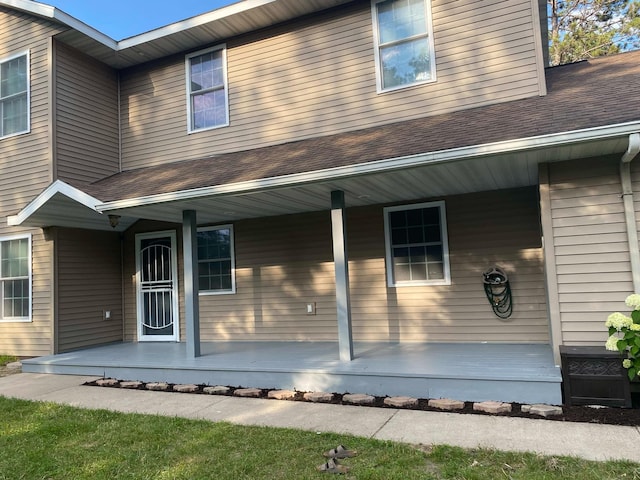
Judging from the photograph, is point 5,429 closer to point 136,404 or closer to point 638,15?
point 136,404

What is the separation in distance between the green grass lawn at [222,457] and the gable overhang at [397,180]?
8.74 feet

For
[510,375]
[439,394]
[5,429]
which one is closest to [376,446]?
[439,394]

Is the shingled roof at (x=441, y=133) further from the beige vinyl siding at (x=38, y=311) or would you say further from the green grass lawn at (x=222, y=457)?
the green grass lawn at (x=222, y=457)

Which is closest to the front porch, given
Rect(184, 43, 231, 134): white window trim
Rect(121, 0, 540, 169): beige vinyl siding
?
Rect(121, 0, 540, 169): beige vinyl siding

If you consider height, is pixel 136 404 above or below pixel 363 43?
below

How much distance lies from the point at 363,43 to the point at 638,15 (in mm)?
13790

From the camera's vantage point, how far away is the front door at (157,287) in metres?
8.55

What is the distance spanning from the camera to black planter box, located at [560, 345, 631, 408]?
164 inches

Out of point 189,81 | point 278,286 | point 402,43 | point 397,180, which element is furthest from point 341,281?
point 189,81

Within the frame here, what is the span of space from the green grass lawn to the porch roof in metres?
2.69

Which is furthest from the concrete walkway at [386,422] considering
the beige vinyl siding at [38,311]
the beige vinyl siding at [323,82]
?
the beige vinyl siding at [323,82]

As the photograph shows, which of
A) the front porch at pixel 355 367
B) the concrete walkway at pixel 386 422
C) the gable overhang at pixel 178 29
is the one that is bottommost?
the concrete walkway at pixel 386 422

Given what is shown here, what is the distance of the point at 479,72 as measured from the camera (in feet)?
21.1

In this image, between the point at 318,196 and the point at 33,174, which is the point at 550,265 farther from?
the point at 33,174
